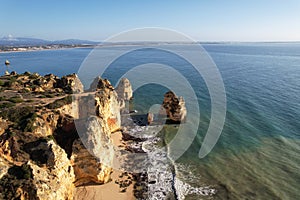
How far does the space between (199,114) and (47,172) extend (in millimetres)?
28310

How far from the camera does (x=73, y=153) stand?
69.7ft

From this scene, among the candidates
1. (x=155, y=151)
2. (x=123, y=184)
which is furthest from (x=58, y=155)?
(x=155, y=151)

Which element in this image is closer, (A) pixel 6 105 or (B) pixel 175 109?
(A) pixel 6 105

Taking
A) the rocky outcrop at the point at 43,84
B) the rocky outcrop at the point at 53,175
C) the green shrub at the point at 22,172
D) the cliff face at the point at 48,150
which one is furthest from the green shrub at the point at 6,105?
the green shrub at the point at 22,172

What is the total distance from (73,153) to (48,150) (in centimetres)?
286

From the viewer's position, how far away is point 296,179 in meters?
24.0

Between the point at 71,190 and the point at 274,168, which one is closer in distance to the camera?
the point at 71,190

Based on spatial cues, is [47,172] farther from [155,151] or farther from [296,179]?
[296,179]

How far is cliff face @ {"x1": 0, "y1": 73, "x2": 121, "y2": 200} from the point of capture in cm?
1605

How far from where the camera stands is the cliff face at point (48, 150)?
16047 millimetres

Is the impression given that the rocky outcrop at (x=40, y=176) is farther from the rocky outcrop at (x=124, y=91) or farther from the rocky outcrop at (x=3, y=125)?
the rocky outcrop at (x=124, y=91)

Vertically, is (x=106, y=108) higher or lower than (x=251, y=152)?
higher

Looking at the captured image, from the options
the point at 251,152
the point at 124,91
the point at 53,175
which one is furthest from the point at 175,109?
the point at 53,175

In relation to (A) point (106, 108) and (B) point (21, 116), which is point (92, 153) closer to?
(B) point (21, 116)
